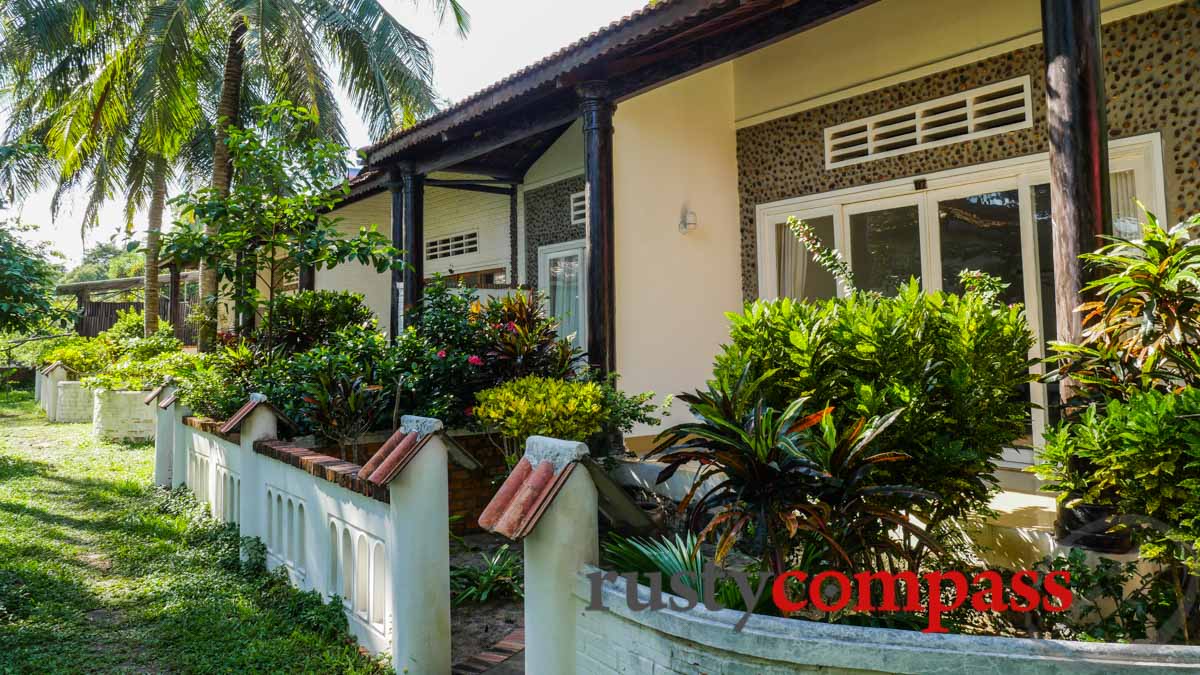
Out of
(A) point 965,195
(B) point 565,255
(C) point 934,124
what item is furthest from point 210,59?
(A) point 965,195

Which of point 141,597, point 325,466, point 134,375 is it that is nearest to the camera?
point 325,466

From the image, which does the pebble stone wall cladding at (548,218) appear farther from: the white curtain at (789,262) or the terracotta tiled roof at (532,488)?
the terracotta tiled roof at (532,488)

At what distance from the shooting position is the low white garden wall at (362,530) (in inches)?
141

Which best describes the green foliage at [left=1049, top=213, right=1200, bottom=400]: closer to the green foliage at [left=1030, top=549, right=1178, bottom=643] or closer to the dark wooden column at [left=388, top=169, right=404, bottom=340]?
the green foliage at [left=1030, top=549, right=1178, bottom=643]

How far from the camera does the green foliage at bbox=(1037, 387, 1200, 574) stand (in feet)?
8.04

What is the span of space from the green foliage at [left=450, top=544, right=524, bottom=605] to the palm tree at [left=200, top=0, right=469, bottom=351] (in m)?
9.35

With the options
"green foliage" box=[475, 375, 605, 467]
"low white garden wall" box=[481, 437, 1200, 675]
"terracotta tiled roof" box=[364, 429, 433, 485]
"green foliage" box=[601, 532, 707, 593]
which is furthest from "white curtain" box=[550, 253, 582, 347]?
"low white garden wall" box=[481, 437, 1200, 675]

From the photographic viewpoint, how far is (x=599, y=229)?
661 cm

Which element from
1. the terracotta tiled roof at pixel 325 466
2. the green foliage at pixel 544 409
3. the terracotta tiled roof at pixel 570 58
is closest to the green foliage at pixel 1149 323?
the green foliage at pixel 544 409

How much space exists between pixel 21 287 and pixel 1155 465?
21.5 ft

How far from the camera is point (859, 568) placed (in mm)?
3180

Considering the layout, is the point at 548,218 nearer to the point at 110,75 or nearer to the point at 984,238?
the point at 984,238

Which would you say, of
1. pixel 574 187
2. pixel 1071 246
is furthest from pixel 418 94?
pixel 1071 246

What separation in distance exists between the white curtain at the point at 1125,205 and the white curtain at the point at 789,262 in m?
2.60
